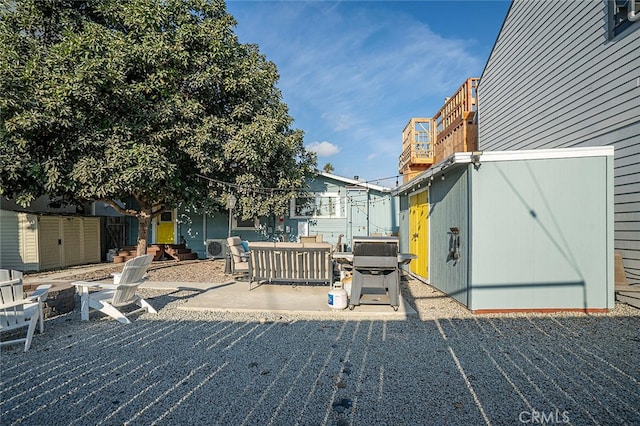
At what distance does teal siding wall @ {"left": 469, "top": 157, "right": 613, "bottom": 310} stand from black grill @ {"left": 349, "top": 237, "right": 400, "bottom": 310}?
44.0 inches

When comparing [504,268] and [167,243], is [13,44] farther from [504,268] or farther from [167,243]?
[504,268]

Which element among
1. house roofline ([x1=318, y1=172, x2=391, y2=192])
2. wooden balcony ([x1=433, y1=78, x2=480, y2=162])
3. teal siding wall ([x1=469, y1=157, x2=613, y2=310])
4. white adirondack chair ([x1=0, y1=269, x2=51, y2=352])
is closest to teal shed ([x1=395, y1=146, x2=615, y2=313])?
teal siding wall ([x1=469, y1=157, x2=613, y2=310])

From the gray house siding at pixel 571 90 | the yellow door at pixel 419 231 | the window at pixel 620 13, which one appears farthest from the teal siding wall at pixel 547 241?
the window at pixel 620 13

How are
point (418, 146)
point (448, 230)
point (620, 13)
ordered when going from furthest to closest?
point (418, 146) < point (448, 230) < point (620, 13)

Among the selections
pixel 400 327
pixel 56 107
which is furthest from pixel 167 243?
pixel 400 327

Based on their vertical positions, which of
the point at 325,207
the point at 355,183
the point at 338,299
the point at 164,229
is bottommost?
the point at 338,299

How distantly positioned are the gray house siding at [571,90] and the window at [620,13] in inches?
4.6

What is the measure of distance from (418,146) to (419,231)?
5845mm

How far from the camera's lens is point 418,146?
13.0 m

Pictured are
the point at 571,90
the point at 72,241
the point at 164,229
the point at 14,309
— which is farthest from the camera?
the point at 164,229

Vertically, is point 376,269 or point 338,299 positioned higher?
point 376,269

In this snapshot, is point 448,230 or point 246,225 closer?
point 448,230

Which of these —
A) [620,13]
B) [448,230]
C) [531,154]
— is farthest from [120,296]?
[620,13]

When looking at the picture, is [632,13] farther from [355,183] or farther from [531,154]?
[355,183]
